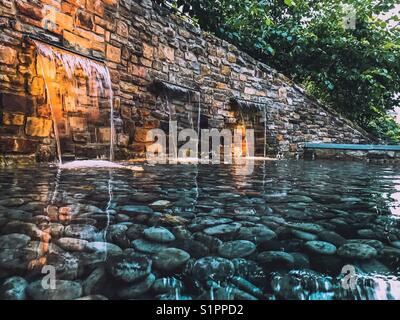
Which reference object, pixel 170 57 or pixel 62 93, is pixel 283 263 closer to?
pixel 62 93

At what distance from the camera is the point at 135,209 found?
1.30 m

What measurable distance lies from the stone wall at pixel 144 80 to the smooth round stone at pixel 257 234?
297 centimetres

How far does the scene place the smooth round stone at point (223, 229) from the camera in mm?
1014

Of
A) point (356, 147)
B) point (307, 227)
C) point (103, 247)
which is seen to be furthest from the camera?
point (356, 147)

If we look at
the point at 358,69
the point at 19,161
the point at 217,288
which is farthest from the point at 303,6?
the point at 217,288

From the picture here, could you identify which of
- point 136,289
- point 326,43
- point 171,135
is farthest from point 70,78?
point 326,43

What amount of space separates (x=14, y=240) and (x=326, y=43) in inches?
339

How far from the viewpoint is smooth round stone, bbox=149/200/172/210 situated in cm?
135

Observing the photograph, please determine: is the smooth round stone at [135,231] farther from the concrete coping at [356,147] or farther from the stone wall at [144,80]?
the concrete coping at [356,147]

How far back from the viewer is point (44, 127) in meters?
3.41

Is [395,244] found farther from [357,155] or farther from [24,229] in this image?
[357,155]

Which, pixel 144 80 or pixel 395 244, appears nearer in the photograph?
pixel 395 244

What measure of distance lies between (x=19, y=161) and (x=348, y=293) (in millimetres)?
3369
